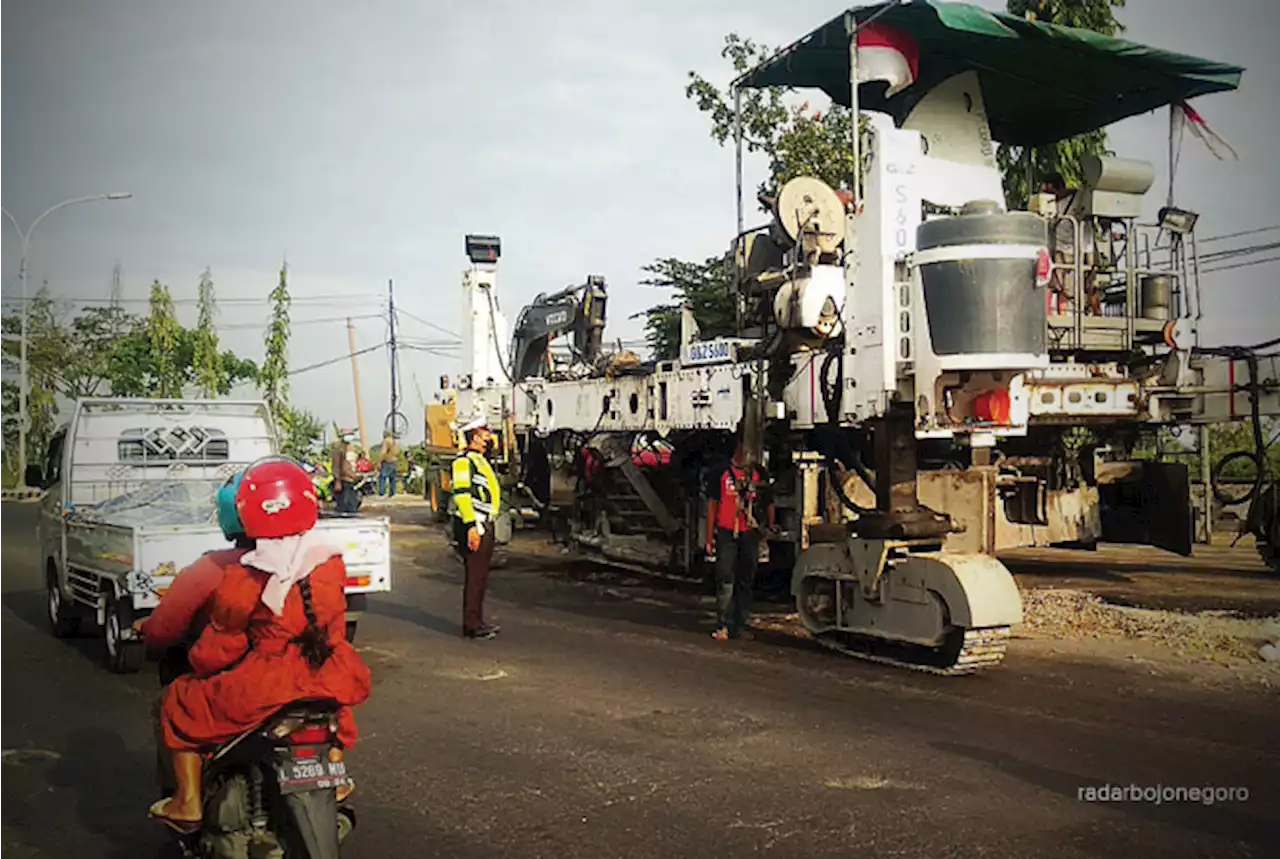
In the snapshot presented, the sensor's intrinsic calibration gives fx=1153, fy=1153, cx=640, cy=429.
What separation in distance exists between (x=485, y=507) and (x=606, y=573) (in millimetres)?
4807

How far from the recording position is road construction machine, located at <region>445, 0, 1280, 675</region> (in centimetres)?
762

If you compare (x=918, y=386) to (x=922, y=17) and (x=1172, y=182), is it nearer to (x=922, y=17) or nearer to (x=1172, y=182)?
(x=922, y=17)

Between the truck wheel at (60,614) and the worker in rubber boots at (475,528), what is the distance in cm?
321

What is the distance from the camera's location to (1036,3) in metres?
17.4

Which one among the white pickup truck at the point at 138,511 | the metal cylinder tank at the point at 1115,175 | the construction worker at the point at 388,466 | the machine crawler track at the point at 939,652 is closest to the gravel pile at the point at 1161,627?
the machine crawler track at the point at 939,652

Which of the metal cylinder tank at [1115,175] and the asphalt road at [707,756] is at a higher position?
the metal cylinder tank at [1115,175]

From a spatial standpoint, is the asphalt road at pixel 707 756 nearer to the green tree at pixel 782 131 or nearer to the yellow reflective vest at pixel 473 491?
the yellow reflective vest at pixel 473 491

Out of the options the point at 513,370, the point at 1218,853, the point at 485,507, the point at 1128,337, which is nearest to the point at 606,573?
the point at 513,370

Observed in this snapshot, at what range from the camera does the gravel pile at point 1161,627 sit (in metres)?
8.28

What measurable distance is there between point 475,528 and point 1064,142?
36.9 ft

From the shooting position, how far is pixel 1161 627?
29.9 feet

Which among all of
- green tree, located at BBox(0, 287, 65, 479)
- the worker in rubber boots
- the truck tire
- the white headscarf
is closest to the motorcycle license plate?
the white headscarf

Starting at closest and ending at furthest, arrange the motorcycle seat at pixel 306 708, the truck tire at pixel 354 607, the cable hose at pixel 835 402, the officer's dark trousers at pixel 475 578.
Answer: the motorcycle seat at pixel 306 708 < the cable hose at pixel 835 402 < the truck tire at pixel 354 607 < the officer's dark trousers at pixel 475 578

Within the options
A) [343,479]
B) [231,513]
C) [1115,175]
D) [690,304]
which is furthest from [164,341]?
[231,513]
